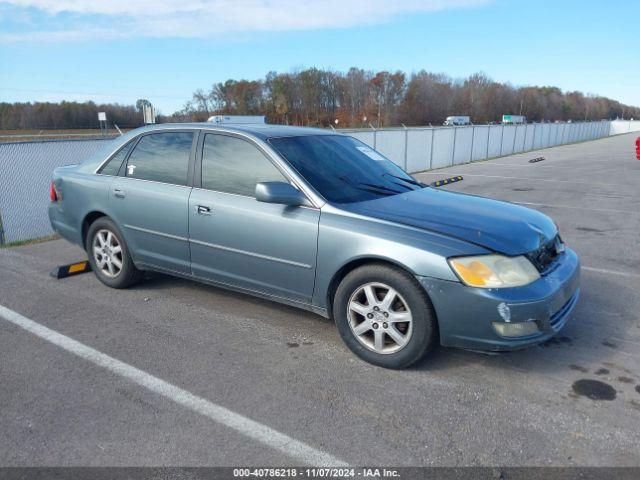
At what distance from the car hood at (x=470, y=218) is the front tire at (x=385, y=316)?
422mm

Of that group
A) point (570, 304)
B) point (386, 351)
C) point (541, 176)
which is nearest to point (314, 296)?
point (386, 351)

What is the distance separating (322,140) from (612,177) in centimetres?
1460

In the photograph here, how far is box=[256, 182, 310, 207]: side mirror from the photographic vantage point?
3.59 m

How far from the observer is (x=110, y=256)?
4.98 meters

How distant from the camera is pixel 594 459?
8.40 feet

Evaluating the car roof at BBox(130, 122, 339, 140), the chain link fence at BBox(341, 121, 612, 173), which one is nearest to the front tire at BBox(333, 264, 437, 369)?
the car roof at BBox(130, 122, 339, 140)

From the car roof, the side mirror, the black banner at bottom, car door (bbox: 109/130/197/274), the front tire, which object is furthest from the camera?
car door (bbox: 109/130/197/274)

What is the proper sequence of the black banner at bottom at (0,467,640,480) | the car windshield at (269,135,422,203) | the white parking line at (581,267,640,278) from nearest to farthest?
1. the black banner at bottom at (0,467,640,480)
2. the car windshield at (269,135,422,203)
3. the white parking line at (581,267,640,278)

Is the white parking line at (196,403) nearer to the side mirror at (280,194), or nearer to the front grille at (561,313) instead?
the side mirror at (280,194)

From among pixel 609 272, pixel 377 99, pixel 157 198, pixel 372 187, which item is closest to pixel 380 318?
pixel 372 187

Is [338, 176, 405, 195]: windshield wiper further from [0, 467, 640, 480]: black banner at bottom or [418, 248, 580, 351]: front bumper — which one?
[0, 467, 640, 480]: black banner at bottom

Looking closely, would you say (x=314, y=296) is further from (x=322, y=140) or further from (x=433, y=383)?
(x=322, y=140)

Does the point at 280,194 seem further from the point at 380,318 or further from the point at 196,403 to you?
the point at 196,403

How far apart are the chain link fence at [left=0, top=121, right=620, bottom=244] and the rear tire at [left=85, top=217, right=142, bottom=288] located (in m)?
2.90
